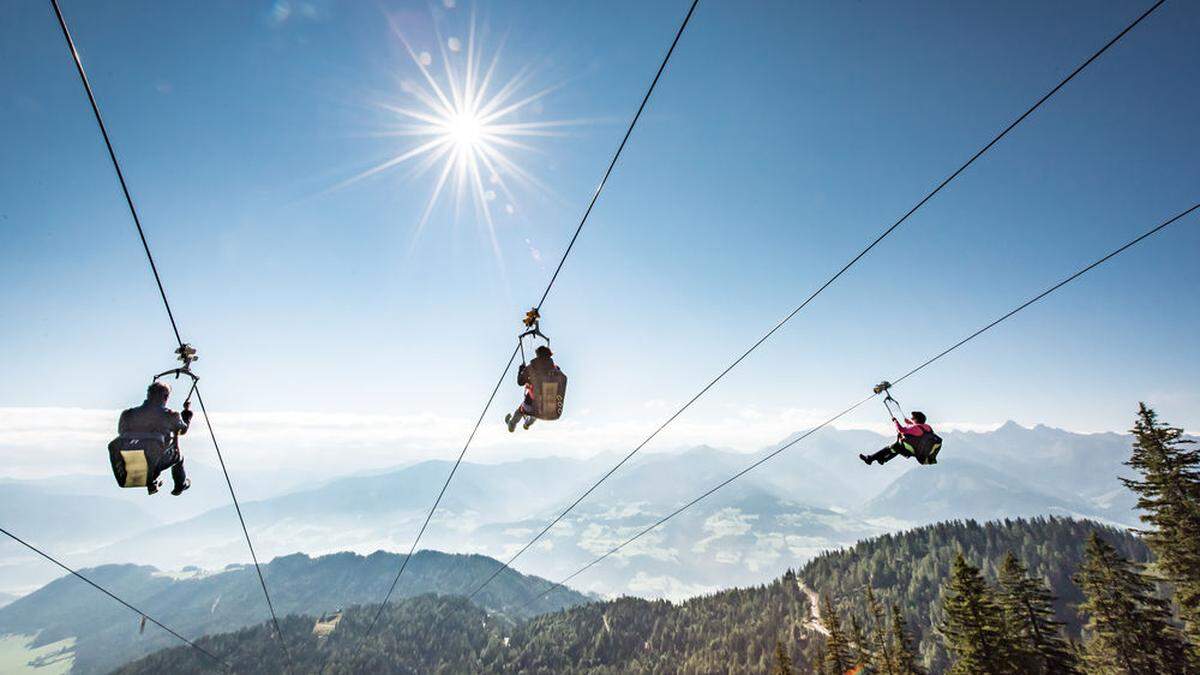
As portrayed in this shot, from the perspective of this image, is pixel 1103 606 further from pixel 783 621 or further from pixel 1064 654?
pixel 783 621

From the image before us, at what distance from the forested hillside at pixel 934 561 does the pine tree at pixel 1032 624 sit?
5665 inches

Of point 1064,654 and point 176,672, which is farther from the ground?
point 1064,654

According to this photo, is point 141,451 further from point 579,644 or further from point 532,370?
point 579,644

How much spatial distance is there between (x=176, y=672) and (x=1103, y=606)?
830ft

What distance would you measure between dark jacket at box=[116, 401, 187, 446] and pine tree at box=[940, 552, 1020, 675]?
3700 centimetres

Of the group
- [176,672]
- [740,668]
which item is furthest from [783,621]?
[176,672]

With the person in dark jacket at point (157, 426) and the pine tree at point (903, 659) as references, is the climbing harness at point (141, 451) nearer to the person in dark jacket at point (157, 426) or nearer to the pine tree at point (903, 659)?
the person in dark jacket at point (157, 426)

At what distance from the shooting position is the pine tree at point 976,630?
27516 mm

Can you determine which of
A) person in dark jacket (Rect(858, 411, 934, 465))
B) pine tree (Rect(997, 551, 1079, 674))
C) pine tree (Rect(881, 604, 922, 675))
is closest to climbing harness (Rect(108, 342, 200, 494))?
person in dark jacket (Rect(858, 411, 934, 465))

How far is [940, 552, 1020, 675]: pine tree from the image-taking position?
1083 inches

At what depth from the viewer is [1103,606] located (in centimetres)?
2855

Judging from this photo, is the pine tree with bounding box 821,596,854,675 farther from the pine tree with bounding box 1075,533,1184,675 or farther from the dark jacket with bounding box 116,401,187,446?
the dark jacket with bounding box 116,401,187,446

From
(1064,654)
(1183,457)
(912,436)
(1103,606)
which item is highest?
(1183,457)

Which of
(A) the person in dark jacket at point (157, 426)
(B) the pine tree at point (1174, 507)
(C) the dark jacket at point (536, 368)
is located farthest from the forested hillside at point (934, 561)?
(A) the person in dark jacket at point (157, 426)
